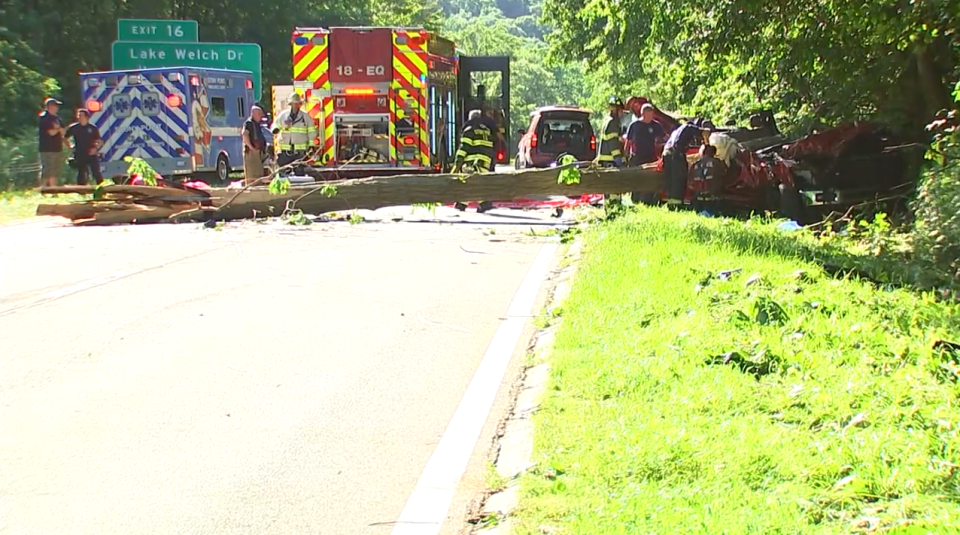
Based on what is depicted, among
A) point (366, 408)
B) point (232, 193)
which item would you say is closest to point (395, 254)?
point (232, 193)

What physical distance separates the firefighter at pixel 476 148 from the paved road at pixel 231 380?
5.06 metres

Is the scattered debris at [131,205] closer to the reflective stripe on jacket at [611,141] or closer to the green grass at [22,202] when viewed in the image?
the green grass at [22,202]

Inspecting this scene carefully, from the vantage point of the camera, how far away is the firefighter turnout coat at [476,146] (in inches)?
716

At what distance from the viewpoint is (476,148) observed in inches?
737

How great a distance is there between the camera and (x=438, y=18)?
7381 cm

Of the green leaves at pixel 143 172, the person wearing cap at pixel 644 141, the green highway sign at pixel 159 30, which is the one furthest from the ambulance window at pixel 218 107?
the person wearing cap at pixel 644 141

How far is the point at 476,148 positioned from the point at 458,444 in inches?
519

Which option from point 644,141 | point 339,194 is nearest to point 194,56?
point 339,194

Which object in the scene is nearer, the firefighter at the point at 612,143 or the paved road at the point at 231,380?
the paved road at the point at 231,380

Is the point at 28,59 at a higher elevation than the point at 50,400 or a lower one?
higher

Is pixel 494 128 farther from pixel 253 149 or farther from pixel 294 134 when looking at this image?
pixel 253 149

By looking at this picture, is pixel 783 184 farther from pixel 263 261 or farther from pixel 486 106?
pixel 486 106

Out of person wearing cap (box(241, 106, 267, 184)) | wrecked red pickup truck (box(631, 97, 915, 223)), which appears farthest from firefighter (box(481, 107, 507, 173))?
wrecked red pickup truck (box(631, 97, 915, 223))

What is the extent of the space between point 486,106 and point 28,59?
49.0 ft
